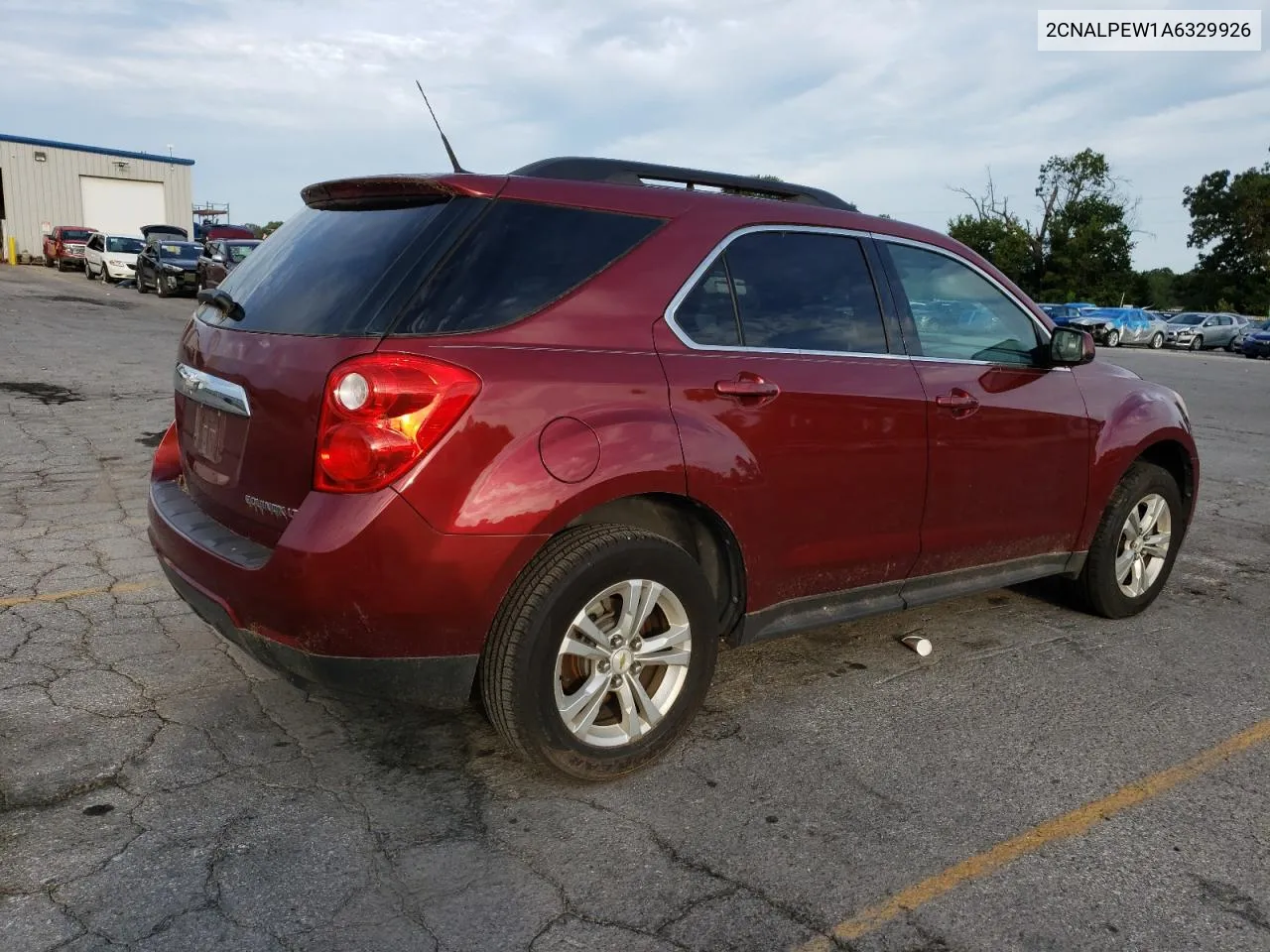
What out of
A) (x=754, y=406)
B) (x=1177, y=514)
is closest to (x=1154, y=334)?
(x=1177, y=514)

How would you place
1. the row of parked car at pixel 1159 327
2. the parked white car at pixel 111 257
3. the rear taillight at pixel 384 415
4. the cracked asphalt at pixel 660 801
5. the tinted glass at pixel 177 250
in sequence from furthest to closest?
the row of parked car at pixel 1159 327
the parked white car at pixel 111 257
the tinted glass at pixel 177 250
the rear taillight at pixel 384 415
the cracked asphalt at pixel 660 801

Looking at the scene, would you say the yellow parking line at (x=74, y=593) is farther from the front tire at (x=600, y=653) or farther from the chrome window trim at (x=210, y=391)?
the front tire at (x=600, y=653)

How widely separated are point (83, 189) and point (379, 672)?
164 ft

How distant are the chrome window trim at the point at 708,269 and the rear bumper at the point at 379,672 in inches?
45.9

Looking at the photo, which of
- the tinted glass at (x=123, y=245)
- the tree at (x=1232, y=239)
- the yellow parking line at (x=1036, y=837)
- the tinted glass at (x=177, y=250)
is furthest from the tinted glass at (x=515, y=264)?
the tree at (x=1232, y=239)

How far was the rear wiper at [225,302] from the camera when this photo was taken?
328 centimetres

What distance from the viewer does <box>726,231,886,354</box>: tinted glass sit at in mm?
3422

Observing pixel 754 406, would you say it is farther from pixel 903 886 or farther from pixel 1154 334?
pixel 1154 334

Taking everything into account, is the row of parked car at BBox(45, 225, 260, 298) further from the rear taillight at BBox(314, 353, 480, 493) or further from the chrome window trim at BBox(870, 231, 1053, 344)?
the rear taillight at BBox(314, 353, 480, 493)

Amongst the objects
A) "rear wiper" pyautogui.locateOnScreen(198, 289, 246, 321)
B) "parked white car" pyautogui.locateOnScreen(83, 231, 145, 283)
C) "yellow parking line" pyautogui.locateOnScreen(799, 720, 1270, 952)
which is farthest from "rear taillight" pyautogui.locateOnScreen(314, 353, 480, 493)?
"parked white car" pyautogui.locateOnScreen(83, 231, 145, 283)

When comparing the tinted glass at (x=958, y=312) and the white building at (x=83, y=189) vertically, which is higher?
the white building at (x=83, y=189)

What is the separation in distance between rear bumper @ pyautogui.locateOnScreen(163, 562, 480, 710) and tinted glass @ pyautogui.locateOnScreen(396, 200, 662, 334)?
2.92ft

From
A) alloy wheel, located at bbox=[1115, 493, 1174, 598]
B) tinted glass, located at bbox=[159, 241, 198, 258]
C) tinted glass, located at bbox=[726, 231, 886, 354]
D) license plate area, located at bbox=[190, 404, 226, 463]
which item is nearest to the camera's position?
license plate area, located at bbox=[190, 404, 226, 463]

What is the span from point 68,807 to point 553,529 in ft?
5.02
